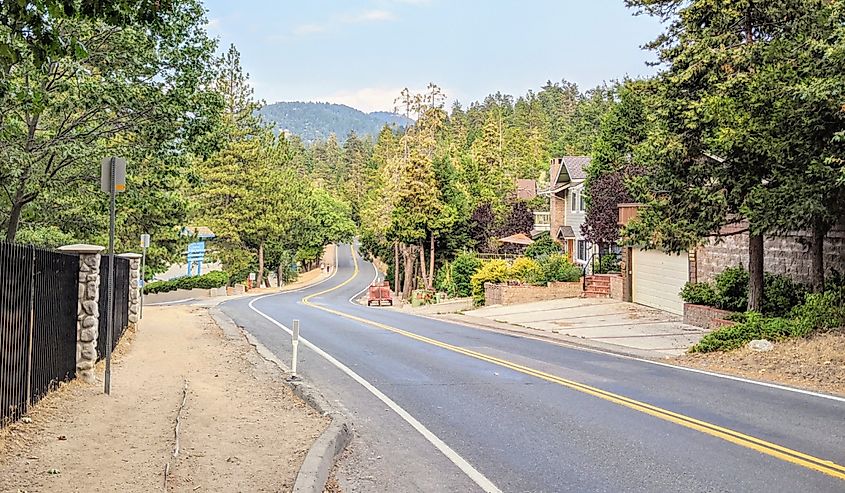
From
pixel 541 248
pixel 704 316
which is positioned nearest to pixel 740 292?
pixel 704 316

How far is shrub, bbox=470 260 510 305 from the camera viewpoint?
37.7m

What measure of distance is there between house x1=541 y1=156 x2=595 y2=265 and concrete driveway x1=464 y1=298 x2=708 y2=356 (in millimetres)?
15590

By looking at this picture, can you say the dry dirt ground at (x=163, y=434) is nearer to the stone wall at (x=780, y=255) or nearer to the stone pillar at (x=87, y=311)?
the stone pillar at (x=87, y=311)

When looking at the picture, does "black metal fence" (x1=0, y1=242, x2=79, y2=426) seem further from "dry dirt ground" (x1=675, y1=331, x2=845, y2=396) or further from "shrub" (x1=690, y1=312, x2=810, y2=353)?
"shrub" (x1=690, y1=312, x2=810, y2=353)

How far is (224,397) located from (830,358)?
1025 centimetres

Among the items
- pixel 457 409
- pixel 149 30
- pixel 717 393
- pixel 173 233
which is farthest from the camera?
pixel 173 233

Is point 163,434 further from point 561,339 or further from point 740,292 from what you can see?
point 740,292

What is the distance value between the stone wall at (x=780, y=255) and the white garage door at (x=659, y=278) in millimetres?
1187

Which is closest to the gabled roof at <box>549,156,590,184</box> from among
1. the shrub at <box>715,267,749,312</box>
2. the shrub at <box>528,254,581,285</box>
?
the shrub at <box>528,254,581,285</box>

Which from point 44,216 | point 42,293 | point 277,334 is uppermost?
point 44,216

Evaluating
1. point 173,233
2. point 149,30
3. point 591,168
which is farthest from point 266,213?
point 149,30

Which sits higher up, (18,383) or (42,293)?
(42,293)

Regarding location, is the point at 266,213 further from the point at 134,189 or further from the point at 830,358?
the point at 830,358

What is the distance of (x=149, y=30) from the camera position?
17.1 m
